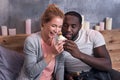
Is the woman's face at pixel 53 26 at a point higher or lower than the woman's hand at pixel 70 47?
higher

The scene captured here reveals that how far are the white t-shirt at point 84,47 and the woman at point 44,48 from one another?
0.78 feet

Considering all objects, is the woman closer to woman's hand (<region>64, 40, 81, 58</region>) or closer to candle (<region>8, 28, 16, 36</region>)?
woman's hand (<region>64, 40, 81, 58</region>)

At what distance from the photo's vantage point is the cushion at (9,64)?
1717mm

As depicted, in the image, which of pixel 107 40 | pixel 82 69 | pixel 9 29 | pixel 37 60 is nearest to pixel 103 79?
pixel 82 69

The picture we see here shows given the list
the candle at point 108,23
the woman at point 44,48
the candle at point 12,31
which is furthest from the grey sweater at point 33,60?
the candle at point 108,23

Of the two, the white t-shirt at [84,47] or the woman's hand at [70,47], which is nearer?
the woman's hand at [70,47]

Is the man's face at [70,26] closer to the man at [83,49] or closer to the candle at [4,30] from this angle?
the man at [83,49]

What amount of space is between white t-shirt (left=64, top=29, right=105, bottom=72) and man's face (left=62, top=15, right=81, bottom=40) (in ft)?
0.39

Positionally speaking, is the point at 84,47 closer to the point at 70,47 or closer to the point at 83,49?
the point at 83,49

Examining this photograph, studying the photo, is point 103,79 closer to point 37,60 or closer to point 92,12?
point 37,60

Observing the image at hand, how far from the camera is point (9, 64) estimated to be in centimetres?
176

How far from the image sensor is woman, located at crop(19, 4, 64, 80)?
4.99 ft

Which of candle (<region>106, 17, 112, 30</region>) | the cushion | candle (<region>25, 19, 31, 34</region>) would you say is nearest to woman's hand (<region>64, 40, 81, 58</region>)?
the cushion

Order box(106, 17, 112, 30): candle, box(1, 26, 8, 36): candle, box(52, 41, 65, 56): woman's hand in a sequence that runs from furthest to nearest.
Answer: box(106, 17, 112, 30): candle < box(1, 26, 8, 36): candle < box(52, 41, 65, 56): woman's hand
